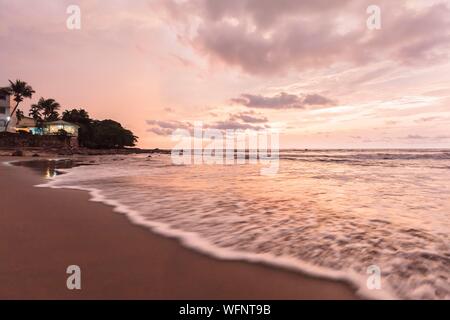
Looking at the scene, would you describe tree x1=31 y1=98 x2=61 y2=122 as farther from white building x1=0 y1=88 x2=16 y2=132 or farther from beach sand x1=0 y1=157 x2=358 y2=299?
beach sand x1=0 y1=157 x2=358 y2=299

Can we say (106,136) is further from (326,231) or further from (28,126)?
(326,231)

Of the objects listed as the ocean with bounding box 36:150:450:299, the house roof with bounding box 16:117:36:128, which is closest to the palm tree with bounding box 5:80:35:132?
the house roof with bounding box 16:117:36:128

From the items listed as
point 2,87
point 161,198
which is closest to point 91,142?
point 2,87

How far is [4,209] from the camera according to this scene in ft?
18.0

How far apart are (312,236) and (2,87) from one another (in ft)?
250

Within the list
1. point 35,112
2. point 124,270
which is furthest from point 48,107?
point 124,270

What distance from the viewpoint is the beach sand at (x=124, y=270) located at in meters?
2.51

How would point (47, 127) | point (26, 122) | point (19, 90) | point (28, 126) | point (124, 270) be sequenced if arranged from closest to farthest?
point (124, 270) → point (19, 90) → point (47, 127) → point (28, 126) → point (26, 122)

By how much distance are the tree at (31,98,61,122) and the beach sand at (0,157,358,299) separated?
83.6m

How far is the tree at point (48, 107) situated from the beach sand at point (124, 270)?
8362 cm

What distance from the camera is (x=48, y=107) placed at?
73.4 m

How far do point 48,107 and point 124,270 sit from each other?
86.1 metres

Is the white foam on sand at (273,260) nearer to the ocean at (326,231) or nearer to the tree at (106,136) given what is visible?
the ocean at (326,231)

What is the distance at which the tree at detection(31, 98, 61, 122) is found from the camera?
7288 centimetres
